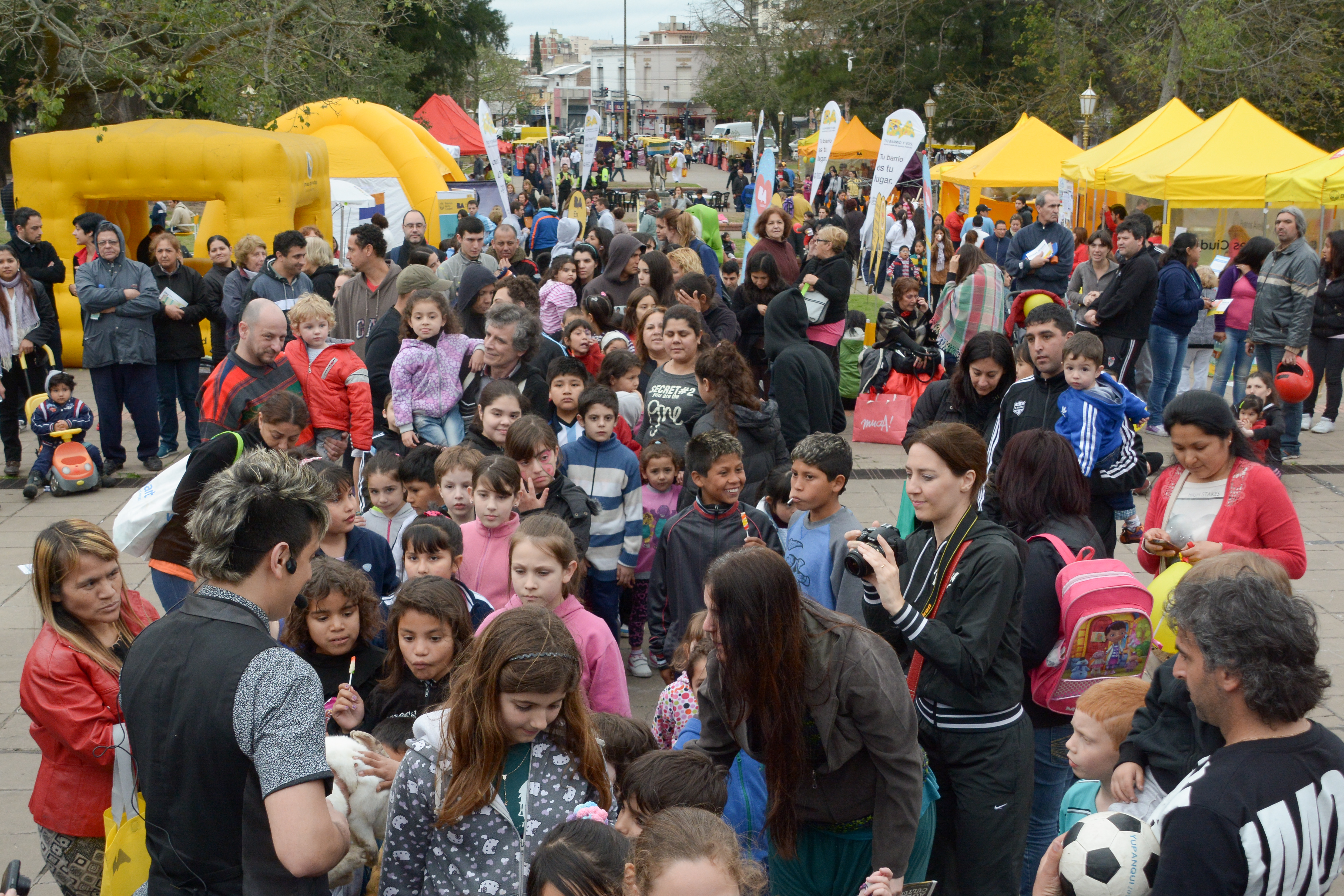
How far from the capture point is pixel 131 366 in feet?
29.0

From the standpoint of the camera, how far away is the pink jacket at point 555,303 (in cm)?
862

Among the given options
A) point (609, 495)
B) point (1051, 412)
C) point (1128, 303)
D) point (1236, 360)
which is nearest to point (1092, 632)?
point (1051, 412)

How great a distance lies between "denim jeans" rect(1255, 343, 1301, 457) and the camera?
9648 millimetres

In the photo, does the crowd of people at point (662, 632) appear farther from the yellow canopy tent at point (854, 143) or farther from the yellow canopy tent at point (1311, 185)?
the yellow canopy tent at point (854, 143)

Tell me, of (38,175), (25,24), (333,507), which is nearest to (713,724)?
(333,507)

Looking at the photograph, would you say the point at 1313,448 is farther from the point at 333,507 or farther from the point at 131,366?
the point at 131,366

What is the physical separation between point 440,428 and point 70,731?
3296 mm

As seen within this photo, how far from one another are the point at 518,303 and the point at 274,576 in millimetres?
4472

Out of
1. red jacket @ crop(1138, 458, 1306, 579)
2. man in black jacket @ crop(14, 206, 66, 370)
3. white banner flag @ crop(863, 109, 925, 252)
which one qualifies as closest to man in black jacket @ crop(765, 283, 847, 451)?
red jacket @ crop(1138, 458, 1306, 579)

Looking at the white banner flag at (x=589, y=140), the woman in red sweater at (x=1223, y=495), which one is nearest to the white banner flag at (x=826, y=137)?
the white banner flag at (x=589, y=140)

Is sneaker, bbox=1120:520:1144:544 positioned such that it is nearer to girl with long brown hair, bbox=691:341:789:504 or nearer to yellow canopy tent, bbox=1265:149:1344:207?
girl with long brown hair, bbox=691:341:789:504

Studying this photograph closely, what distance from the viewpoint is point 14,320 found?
861 centimetres

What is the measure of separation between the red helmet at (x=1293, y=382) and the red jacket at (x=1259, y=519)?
5.47m

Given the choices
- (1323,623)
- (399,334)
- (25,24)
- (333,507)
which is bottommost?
(1323,623)
